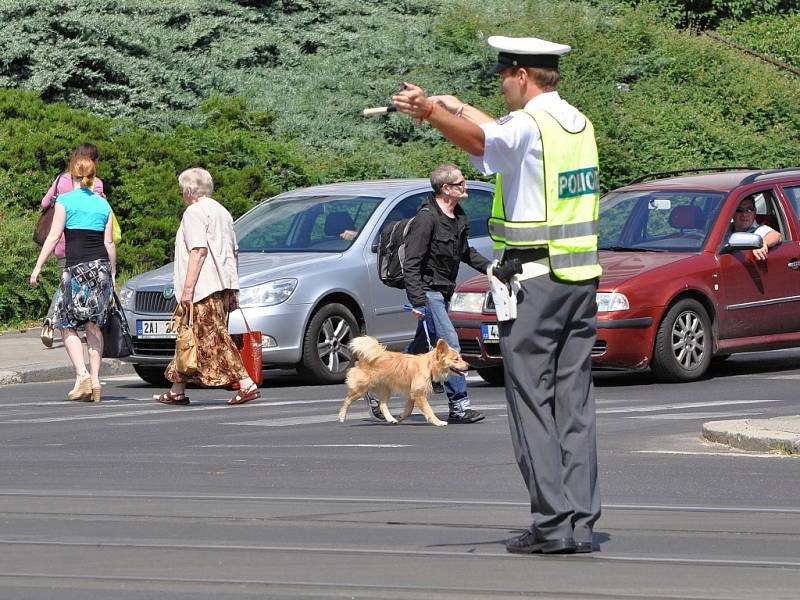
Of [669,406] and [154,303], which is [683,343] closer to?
[669,406]

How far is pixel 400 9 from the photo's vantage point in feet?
98.7

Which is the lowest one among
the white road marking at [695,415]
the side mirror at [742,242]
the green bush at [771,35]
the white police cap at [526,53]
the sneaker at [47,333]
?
the white road marking at [695,415]

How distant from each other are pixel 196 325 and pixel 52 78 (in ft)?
37.5

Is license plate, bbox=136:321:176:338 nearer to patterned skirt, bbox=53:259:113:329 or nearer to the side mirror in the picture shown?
patterned skirt, bbox=53:259:113:329

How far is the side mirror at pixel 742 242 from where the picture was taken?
15.2 meters

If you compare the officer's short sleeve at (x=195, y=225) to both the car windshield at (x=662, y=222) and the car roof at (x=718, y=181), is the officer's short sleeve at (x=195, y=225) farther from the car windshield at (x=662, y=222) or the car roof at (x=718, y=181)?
the car roof at (x=718, y=181)

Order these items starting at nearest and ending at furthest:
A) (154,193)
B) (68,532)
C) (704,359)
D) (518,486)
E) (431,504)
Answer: (68,532)
(431,504)
(518,486)
(704,359)
(154,193)

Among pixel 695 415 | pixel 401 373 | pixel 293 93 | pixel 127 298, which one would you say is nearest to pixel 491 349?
pixel 695 415

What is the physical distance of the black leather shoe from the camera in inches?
256

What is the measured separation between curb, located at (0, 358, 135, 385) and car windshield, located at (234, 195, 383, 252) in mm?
1827

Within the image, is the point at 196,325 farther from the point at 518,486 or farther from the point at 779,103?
the point at 779,103

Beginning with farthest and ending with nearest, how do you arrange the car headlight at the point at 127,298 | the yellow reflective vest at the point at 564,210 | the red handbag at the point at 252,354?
the car headlight at the point at 127,298 → the red handbag at the point at 252,354 → the yellow reflective vest at the point at 564,210

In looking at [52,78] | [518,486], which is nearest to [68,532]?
[518,486]

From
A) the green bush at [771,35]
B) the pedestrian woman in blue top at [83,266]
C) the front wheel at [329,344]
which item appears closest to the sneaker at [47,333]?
the pedestrian woman in blue top at [83,266]
